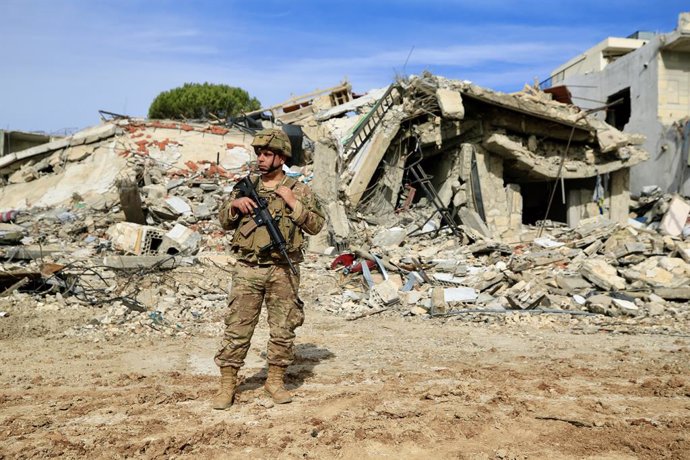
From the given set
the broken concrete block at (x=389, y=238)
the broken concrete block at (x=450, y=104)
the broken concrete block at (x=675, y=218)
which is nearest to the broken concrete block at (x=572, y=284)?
the broken concrete block at (x=389, y=238)

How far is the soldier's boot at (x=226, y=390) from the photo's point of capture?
352 cm

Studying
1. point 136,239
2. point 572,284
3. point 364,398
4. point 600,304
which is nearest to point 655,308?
point 600,304

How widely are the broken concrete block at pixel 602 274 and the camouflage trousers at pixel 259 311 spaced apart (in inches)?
211

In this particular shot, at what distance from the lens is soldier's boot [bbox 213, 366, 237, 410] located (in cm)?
352

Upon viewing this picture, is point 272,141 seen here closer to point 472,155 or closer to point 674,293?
point 674,293

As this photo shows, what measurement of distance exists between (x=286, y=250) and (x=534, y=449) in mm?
1852

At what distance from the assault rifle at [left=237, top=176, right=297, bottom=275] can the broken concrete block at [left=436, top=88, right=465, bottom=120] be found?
8.57 meters

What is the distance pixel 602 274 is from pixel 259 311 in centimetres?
598

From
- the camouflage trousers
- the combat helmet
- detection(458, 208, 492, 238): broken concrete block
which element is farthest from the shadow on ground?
detection(458, 208, 492, 238): broken concrete block

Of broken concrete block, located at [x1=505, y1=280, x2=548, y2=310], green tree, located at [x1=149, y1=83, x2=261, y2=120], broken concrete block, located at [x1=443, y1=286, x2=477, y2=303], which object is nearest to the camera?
broken concrete block, located at [x1=505, y1=280, x2=548, y2=310]

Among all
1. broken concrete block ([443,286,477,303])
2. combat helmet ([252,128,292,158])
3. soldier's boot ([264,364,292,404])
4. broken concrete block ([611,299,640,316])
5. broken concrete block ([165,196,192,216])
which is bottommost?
broken concrete block ([611,299,640,316])

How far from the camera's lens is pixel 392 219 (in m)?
12.6

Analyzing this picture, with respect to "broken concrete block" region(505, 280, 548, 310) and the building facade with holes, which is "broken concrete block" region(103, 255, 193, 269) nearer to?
"broken concrete block" region(505, 280, 548, 310)

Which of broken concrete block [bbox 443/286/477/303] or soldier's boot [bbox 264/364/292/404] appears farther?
broken concrete block [bbox 443/286/477/303]
